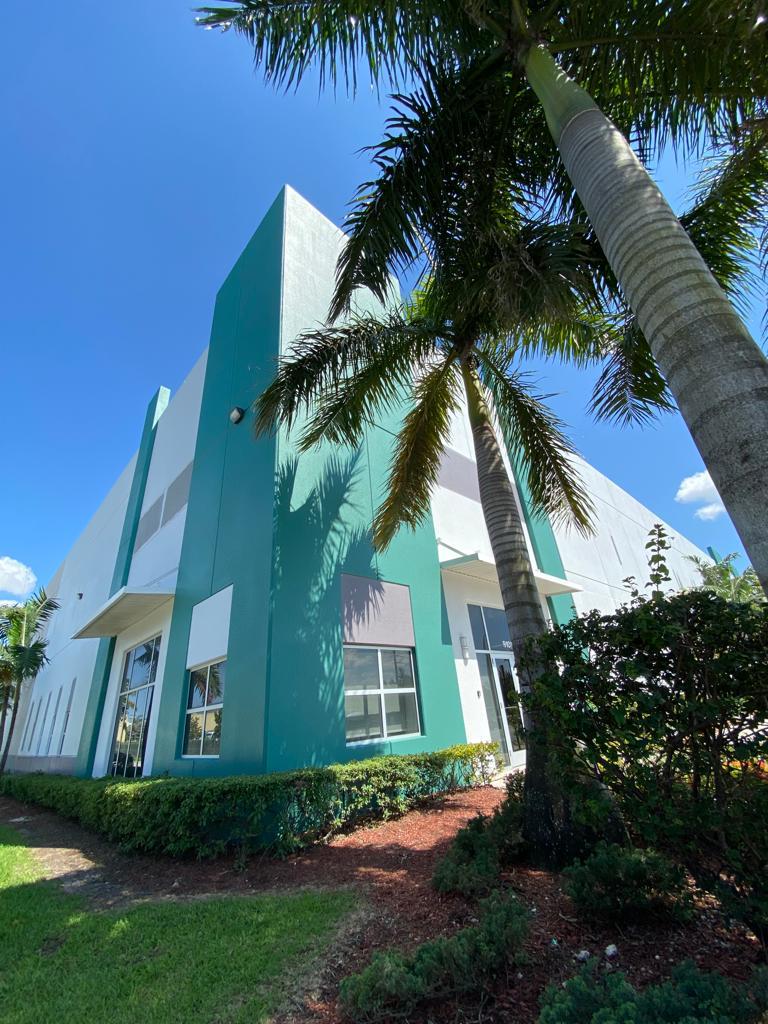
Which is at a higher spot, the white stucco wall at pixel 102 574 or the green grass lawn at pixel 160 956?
the white stucco wall at pixel 102 574

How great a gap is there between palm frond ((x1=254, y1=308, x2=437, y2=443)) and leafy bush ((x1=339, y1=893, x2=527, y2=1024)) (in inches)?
264

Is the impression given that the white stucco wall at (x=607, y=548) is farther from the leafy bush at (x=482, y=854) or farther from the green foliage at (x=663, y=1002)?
the green foliage at (x=663, y=1002)

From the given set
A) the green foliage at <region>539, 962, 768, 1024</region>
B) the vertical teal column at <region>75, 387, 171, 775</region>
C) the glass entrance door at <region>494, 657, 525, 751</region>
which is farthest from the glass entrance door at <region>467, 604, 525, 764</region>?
the vertical teal column at <region>75, 387, 171, 775</region>

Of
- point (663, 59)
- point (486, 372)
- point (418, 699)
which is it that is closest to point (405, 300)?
point (486, 372)

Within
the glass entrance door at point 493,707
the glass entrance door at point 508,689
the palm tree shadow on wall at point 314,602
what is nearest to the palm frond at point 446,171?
the palm tree shadow on wall at point 314,602

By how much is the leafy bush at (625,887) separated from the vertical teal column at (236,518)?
5.28m

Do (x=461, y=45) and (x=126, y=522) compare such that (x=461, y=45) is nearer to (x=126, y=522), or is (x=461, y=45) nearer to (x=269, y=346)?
(x=269, y=346)

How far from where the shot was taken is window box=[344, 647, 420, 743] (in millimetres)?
8820

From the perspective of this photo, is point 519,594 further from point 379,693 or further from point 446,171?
point 446,171

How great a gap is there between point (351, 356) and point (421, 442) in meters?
1.86

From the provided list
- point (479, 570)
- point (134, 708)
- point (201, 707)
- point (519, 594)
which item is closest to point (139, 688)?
point (134, 708)

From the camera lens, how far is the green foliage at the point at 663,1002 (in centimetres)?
196

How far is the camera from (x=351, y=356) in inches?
304

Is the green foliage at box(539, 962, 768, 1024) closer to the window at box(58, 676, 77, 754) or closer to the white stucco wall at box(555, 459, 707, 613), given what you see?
→ the white stucco wall at box(555, 459, 707, 613)
